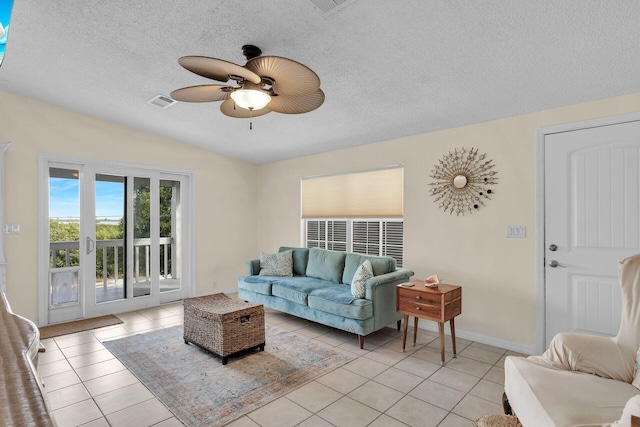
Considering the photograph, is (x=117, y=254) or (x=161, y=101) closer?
(x=161, y=101)

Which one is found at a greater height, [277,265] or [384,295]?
[277,265]

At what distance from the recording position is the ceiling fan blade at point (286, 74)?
72.6 inches

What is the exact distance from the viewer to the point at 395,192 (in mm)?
4305

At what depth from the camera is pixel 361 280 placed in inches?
139

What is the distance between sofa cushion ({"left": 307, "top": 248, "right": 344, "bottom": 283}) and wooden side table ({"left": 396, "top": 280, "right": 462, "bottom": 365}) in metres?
1.16

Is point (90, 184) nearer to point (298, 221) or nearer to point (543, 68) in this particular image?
point (298, 221)

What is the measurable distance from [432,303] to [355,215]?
1923 mm

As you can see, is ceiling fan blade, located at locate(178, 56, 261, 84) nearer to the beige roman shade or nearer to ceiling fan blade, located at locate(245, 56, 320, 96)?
ceiling fan blade, located at locate(245, 56, 320, 96)

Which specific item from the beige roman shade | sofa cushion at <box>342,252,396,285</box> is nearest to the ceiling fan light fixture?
sofa cushion at <box>342,252,396,285</box>

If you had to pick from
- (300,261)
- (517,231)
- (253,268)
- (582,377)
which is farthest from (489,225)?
(253,268)

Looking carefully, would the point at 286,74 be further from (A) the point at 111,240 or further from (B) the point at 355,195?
(A) the point at 111,240

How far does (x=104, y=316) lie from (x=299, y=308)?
2.72 m

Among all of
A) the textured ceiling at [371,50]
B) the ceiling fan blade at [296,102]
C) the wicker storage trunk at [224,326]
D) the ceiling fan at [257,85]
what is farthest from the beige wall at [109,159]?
the ceiling fan blade at [296,102]

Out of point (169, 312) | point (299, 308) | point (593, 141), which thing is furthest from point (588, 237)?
A: point (169, 312)
